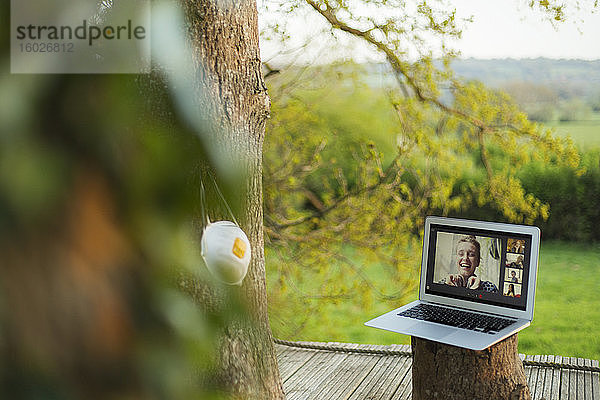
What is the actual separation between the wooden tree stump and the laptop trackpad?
0.31ft

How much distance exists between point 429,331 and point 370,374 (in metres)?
0.88

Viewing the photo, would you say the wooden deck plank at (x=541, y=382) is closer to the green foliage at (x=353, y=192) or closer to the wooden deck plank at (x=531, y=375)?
the wooden deck plank at (x=531, y=375)

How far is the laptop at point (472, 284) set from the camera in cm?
171

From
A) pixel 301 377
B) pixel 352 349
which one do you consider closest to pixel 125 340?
pixel 301 377

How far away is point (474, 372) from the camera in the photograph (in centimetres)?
177

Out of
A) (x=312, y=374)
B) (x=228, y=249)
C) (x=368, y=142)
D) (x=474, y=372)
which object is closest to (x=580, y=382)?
(x=474, y=372)

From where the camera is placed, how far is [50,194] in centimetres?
24

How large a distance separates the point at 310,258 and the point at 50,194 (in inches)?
128

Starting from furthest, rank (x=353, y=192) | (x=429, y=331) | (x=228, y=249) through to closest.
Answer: (x=353, y=192) → (x=429, y=331) → (x=228, y=249)

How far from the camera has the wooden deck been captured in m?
2.32

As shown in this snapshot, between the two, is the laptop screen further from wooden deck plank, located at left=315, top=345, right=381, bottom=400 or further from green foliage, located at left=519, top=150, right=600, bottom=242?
green foliage, located at left=519, top=150, right=600, bottom=242

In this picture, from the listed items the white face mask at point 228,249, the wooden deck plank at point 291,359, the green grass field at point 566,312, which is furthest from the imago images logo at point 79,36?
the green grass field at point 566,312

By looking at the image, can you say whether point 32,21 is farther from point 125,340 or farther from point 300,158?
point 300,158

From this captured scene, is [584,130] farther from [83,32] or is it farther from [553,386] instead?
[83,32]
